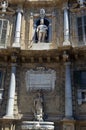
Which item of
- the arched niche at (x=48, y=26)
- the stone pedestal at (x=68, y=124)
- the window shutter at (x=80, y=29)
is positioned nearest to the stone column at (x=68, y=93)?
the stone pedestal at (x=68, y=124)

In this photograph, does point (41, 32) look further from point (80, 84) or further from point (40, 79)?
point (80, 84)

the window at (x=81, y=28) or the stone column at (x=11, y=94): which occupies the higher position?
the window at (x=81, y=28)

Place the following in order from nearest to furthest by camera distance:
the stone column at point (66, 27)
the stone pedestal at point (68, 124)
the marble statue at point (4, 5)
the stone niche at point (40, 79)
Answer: the stone pedestal at point (68, 124) → the stone niche at point (40, 79) → the stone column at point (66, 27) → the marble statue at point (4, 5)

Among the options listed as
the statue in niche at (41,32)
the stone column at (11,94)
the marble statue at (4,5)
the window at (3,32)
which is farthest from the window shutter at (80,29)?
the marble statue at (4,5)

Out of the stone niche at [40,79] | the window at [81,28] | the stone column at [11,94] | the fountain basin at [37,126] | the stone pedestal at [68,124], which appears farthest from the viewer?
the window at [81,28]

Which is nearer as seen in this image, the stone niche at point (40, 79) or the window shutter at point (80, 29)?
the stone niche at point (40, 79)

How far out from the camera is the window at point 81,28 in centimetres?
1471

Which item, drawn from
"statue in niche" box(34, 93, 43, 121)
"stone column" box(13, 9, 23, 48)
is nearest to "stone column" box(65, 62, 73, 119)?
"statue in niche" box(34, 93, 43, 121)

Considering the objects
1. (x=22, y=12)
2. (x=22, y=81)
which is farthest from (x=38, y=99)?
(x=22, y=12)

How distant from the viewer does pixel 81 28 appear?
15.1 metres

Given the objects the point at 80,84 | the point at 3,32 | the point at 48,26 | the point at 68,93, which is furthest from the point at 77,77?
the point at 3,32

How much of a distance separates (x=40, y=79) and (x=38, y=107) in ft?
5.41

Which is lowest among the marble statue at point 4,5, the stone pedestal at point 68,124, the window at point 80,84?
the stone pedestal at point 68,124

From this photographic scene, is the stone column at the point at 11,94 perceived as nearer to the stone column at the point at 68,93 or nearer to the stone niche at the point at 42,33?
the stone niche at the point at 42,33
